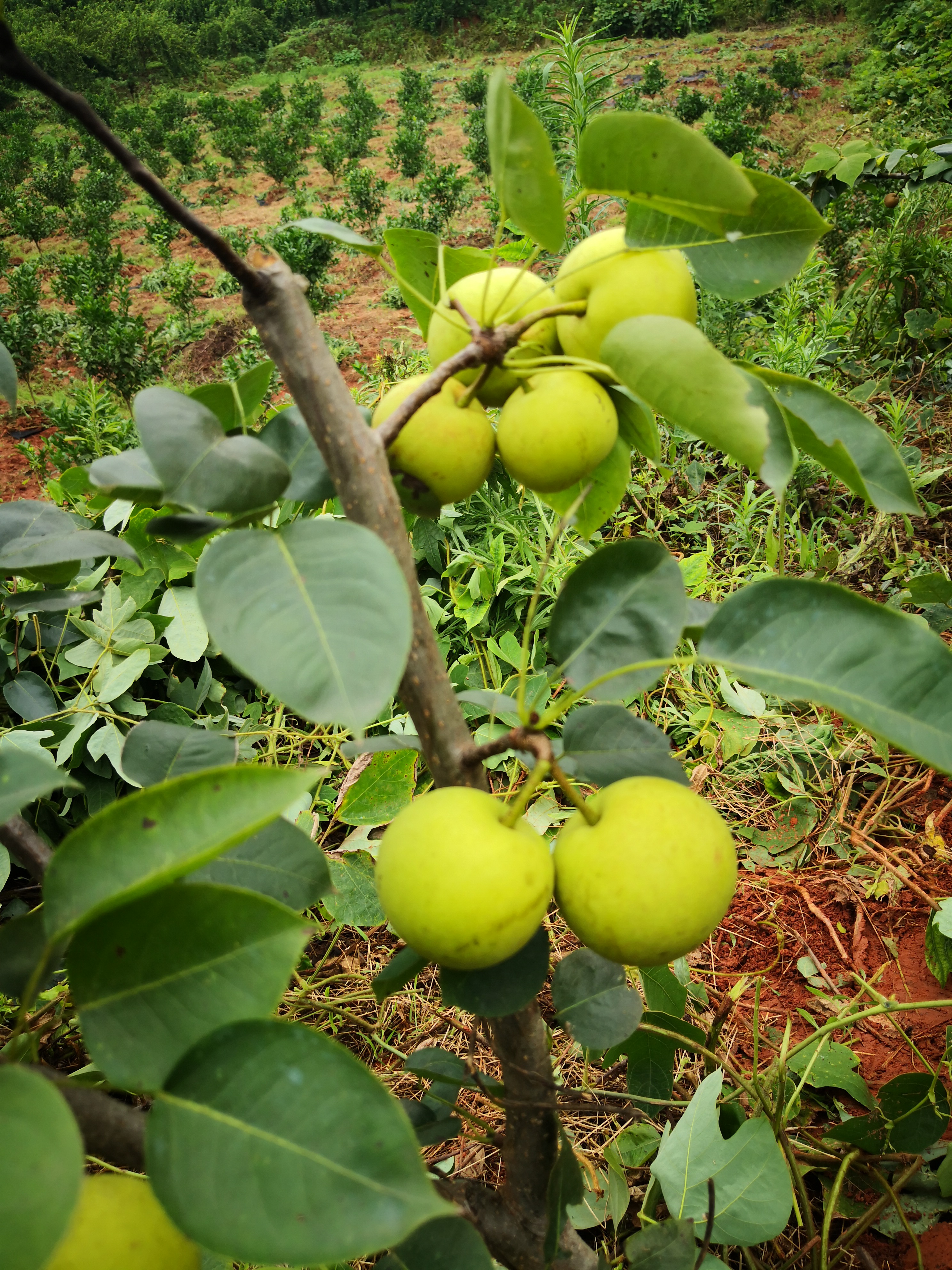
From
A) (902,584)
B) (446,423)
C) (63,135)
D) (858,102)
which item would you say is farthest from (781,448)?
(63,135)

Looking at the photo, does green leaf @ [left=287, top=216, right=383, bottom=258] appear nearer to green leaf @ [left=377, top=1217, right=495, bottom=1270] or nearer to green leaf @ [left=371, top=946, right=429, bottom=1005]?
green leaf @ [left=371, top=946, right=429, bottom=1005]

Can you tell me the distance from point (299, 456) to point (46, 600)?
0.26 m

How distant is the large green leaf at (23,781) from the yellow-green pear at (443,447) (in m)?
0.23

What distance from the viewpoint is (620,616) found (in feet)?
1.35

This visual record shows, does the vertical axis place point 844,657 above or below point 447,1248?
above

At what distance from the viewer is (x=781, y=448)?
38 centimetres

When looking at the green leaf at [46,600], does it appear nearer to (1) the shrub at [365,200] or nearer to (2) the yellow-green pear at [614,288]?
(2) the yellow-green pear at [614,288]

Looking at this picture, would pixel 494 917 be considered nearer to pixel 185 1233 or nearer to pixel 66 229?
pixel 185 1233

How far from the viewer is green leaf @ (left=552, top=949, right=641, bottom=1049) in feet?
1.80

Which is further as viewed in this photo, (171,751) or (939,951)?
(939,951)

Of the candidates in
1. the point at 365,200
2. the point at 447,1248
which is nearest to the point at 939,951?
the point at 447,1248

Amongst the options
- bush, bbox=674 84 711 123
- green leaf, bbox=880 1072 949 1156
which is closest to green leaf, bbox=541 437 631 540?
green leaf, bbox=880 1072 949 1156

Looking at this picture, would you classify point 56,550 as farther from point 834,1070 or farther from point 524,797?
point 834,1070

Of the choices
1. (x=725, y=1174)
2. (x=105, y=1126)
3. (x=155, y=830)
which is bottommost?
(x=725, y=1174)
